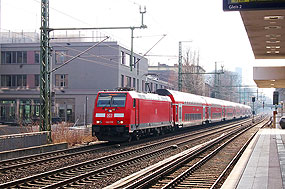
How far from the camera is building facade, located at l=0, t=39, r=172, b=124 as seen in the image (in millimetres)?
56125

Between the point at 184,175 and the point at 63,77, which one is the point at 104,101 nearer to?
the point at 184,175

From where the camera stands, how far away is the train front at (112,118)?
24.2 m

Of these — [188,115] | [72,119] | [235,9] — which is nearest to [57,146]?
[235,9]

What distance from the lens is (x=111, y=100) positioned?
24.8m

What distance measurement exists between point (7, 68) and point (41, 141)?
3961 centimetres

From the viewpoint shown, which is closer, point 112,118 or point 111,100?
point 112,118

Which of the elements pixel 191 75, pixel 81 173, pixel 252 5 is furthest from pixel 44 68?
pixel 191 75

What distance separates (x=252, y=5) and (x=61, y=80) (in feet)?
162

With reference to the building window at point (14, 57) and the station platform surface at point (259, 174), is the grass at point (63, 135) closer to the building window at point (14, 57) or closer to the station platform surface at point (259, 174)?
the station platform surface at point (259, 174)

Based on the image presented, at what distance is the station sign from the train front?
1423 cm

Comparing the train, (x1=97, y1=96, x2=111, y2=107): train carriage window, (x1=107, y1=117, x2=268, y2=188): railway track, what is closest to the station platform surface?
(x1=107, y1=117, x2=268, y2=188): railway track

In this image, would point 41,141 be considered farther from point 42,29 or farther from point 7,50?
point 7,50

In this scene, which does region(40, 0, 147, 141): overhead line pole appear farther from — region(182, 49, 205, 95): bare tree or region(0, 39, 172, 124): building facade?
region(182, 49, 205, 95): bare tree

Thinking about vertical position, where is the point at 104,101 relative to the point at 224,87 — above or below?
below
